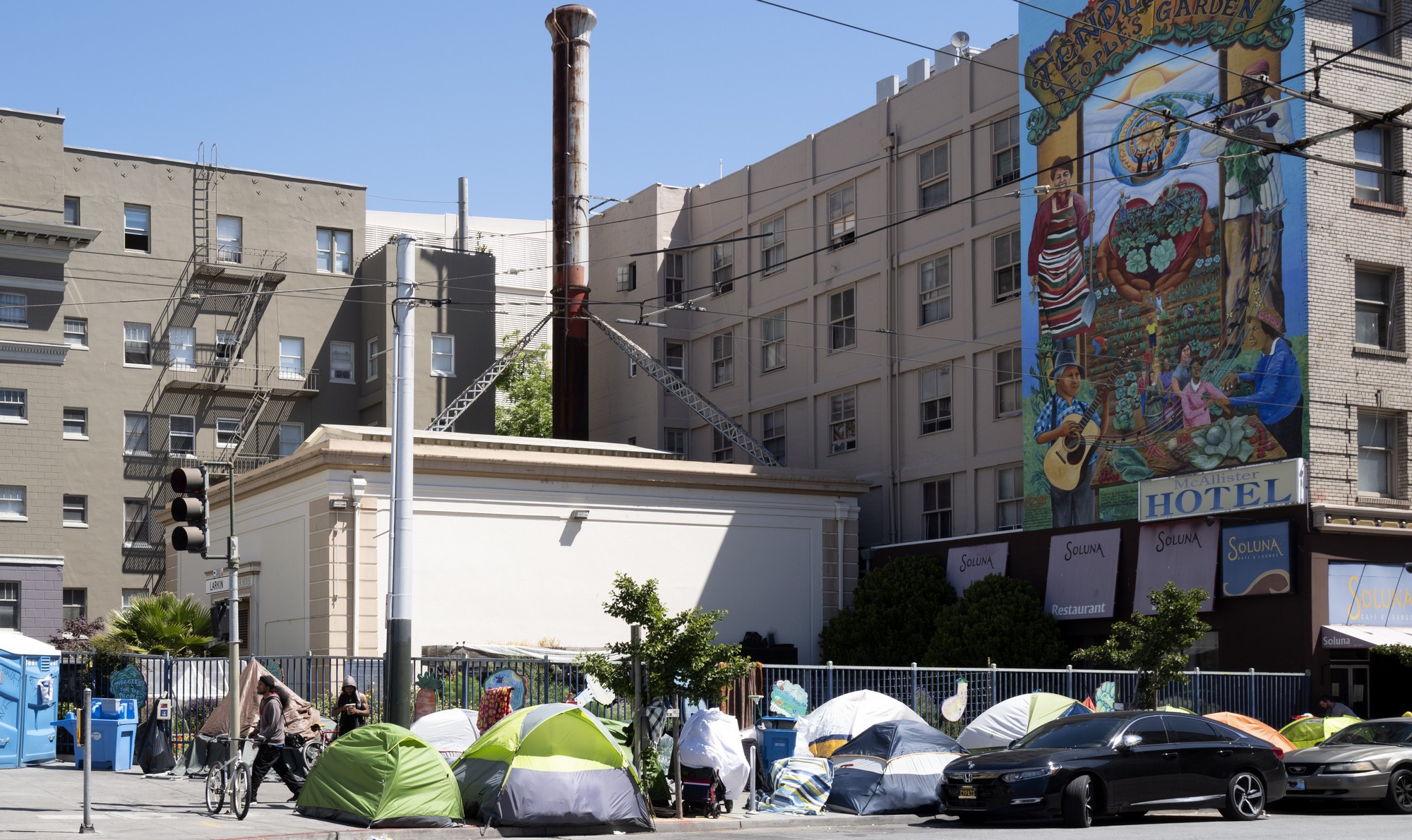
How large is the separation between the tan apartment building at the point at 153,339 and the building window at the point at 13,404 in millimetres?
52

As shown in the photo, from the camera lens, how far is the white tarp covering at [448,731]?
23.5 metres

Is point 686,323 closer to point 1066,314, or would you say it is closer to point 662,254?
point 662,254

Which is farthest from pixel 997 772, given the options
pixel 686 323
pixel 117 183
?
pixel 117 183

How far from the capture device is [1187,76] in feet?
113

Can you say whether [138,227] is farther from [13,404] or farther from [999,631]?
[999,631]

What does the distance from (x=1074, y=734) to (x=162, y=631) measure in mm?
21104

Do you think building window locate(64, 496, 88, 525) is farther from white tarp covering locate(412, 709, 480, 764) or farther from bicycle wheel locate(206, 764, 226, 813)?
bicycle wheel locate(206, 764, 226, 813)

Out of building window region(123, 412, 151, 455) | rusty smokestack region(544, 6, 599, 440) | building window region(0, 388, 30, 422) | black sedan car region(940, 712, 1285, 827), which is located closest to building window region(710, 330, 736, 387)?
rusty smokestack region(544, 6, 599, 440)

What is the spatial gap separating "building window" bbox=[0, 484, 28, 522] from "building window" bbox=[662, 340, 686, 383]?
2166 cm

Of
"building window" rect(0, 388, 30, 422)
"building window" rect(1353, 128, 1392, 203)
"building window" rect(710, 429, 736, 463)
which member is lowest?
"building window" rect(710, 429, 736, 463)

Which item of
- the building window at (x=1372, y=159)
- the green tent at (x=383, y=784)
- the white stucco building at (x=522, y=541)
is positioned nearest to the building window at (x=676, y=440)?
the white stucco building at (x=522, y=541)

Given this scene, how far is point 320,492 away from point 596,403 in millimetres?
23080

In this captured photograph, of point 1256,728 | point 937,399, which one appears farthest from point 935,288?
point 1256,728

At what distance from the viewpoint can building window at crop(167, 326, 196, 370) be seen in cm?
5603
